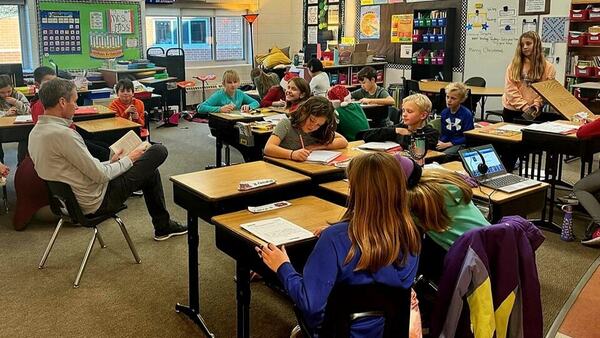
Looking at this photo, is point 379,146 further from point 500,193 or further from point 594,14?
point 594,14

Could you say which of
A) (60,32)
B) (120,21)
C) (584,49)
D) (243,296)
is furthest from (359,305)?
(120,21)

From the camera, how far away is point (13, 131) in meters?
5.28

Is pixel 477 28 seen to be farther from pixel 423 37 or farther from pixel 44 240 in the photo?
pixel 44 240

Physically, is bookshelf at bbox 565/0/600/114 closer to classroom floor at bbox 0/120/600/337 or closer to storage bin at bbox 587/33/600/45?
storage bin at bbox 587/33/600/45

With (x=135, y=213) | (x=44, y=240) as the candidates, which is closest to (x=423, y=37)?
(x=135, y=213)

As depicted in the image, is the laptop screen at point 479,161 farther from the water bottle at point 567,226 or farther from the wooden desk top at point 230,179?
the water bottle at point 567,226

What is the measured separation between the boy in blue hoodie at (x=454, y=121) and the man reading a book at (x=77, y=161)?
2.45m

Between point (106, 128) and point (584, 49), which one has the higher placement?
point (584, 49)

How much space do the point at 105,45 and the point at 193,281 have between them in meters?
7.63

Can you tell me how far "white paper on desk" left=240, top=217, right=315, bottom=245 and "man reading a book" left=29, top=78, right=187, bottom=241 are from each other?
1.54 m

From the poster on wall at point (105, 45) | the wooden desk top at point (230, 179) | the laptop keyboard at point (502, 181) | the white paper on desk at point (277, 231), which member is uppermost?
the poster on wall at point (105, 45)

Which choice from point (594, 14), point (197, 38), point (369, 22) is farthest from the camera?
point (197, 38)

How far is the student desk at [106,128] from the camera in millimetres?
5217

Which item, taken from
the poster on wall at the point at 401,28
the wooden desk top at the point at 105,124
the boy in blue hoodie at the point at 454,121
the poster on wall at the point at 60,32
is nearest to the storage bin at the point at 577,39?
the poster on wall at the point at 401,28
